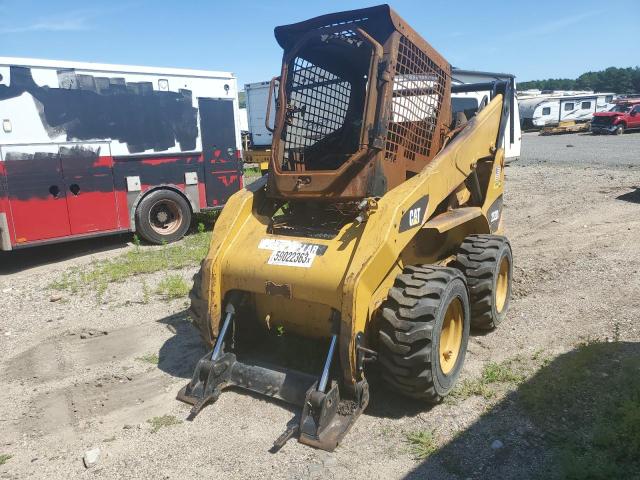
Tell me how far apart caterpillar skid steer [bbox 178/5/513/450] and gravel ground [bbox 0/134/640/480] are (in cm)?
20

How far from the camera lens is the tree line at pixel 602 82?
76.9 meters

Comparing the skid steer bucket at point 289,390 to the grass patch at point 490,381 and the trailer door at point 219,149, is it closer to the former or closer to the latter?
the grass patch at point 490,381

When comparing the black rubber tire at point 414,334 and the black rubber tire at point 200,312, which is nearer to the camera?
the black rubber tire at point 414,334

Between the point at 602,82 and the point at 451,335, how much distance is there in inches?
3895

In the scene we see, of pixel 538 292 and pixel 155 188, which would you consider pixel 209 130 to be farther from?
pixel 538 292

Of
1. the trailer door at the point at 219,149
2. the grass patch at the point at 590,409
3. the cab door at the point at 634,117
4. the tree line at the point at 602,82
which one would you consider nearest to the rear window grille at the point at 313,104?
the grass patch at the point at 590,409

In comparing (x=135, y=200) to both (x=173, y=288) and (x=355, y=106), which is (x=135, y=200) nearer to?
(x=173, y=288)

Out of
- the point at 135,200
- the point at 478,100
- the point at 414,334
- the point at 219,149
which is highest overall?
the point at 478,100

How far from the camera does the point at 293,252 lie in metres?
3.79

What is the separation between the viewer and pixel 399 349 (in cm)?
340

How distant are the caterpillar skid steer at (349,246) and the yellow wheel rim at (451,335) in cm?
1

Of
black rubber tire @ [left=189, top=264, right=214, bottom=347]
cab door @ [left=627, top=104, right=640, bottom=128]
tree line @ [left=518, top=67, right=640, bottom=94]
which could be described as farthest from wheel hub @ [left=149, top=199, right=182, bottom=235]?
tree line @ [left=518, top=67, right=640, bottom=94]

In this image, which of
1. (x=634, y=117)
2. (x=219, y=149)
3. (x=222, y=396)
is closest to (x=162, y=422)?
(x=222, y=396)

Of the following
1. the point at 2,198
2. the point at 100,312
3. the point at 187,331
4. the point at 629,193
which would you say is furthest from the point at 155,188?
the point at 629,193
